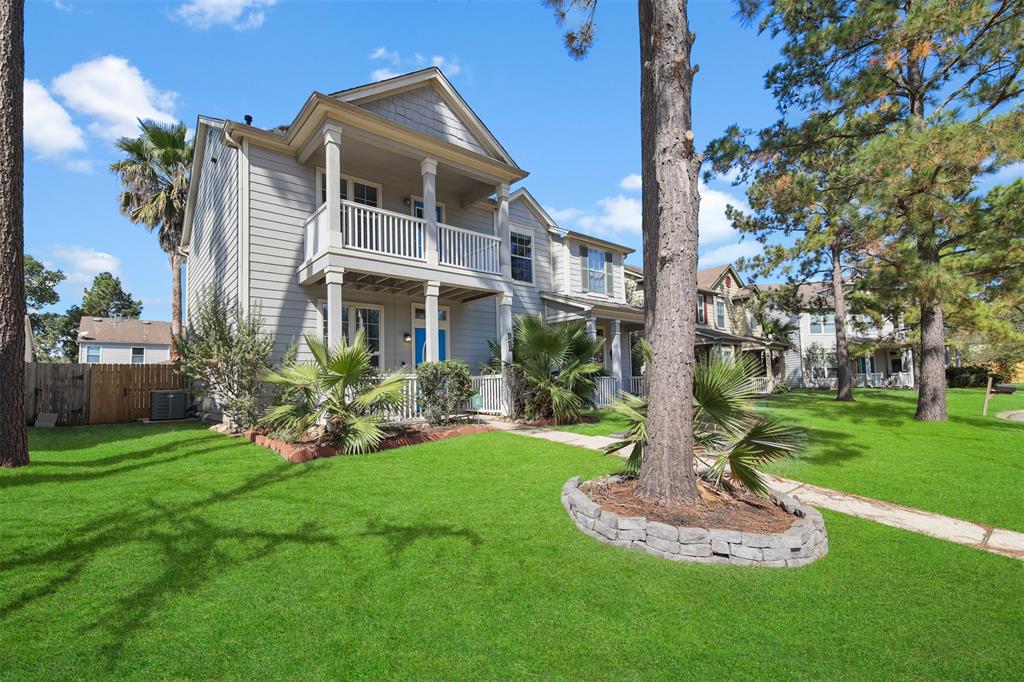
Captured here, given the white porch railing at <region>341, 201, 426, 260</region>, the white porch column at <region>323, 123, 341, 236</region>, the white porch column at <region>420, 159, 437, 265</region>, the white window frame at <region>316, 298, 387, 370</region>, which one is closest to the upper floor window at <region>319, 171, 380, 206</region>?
the white porch railing at <region>341, 201, 426, 260</region>

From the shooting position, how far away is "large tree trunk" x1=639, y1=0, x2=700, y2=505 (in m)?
4.31

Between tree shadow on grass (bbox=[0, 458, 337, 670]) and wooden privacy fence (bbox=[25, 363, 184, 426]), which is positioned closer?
tree shadow on grass (bbox=[0, 458, 337, 670])

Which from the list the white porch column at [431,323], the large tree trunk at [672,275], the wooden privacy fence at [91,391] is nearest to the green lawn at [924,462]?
the large tree trunk at [672,275]

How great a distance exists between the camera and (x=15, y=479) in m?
5.14

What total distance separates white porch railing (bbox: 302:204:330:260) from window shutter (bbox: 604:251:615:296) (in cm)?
1130

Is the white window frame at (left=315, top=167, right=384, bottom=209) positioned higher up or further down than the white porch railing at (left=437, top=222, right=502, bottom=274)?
higher up

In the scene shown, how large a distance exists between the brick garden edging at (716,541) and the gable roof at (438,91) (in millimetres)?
10072

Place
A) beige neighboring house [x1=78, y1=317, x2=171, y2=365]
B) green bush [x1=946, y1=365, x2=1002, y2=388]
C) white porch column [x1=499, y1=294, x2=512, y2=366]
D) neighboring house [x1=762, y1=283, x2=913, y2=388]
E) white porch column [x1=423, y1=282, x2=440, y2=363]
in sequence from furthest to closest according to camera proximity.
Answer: neighboring house [x1=762, y1=283, x2=913, y2=388], beige neighboring house [x1=78, y1=317, x2=171, y2=365], green bush [x1=946, y1=365, x2=1002, y2=388], white porch column [x1=499, y1=294, x2=512, y2=366], white porch column [x1=423, y1=282, x2=440, y2=363]

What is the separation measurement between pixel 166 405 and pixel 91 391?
150 centimetres

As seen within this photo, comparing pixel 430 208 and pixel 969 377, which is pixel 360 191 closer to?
pixel 430 208

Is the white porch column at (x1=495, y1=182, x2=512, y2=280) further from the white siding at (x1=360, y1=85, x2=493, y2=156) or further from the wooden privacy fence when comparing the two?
the wooden privacy fence

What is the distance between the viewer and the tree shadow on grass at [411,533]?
376 cm

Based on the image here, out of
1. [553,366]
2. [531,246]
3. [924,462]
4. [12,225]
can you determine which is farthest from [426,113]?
[924,462]

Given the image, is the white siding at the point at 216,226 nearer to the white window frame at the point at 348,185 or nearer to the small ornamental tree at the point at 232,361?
the small ornamental tree at the point at 232,361
